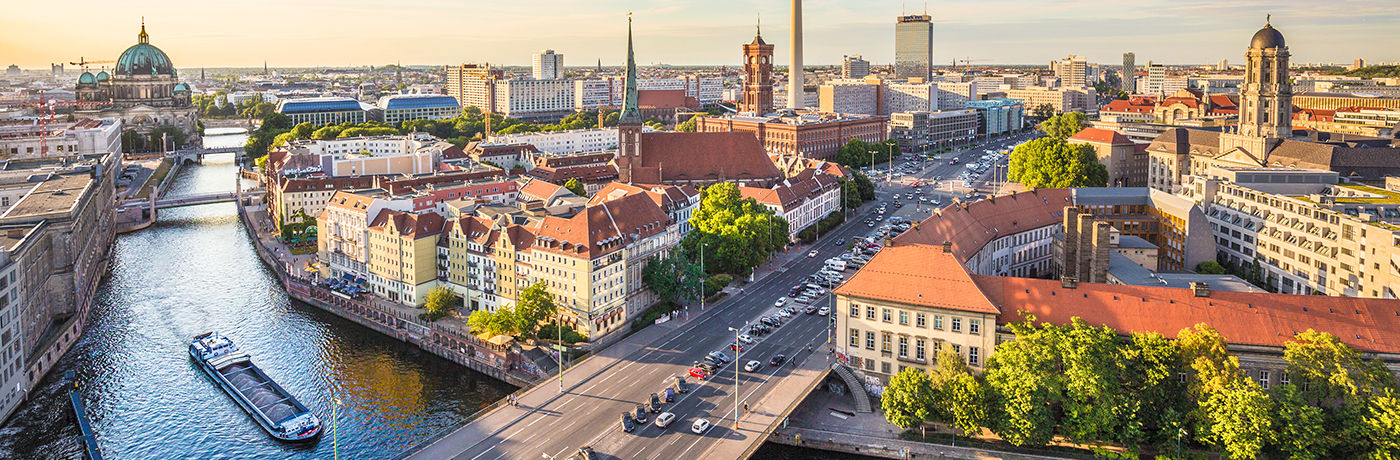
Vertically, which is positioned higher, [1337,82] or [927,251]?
[1337,82]

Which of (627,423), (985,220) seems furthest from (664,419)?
(985,220)

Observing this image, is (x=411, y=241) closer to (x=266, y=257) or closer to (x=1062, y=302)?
(x=266, y=257)

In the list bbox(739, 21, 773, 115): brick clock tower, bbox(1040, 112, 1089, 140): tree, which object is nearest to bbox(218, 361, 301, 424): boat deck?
bbox(739, 21, 773, 115): brick clock tower

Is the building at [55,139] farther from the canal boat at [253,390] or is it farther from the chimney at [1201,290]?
the chimney at [1201,290]

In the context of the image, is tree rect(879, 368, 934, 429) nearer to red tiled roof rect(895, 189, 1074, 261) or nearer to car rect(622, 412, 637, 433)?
car rect(622, 412, 637, 433)

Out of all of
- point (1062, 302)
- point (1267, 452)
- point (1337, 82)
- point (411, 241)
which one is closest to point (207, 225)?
point (411, 241)
